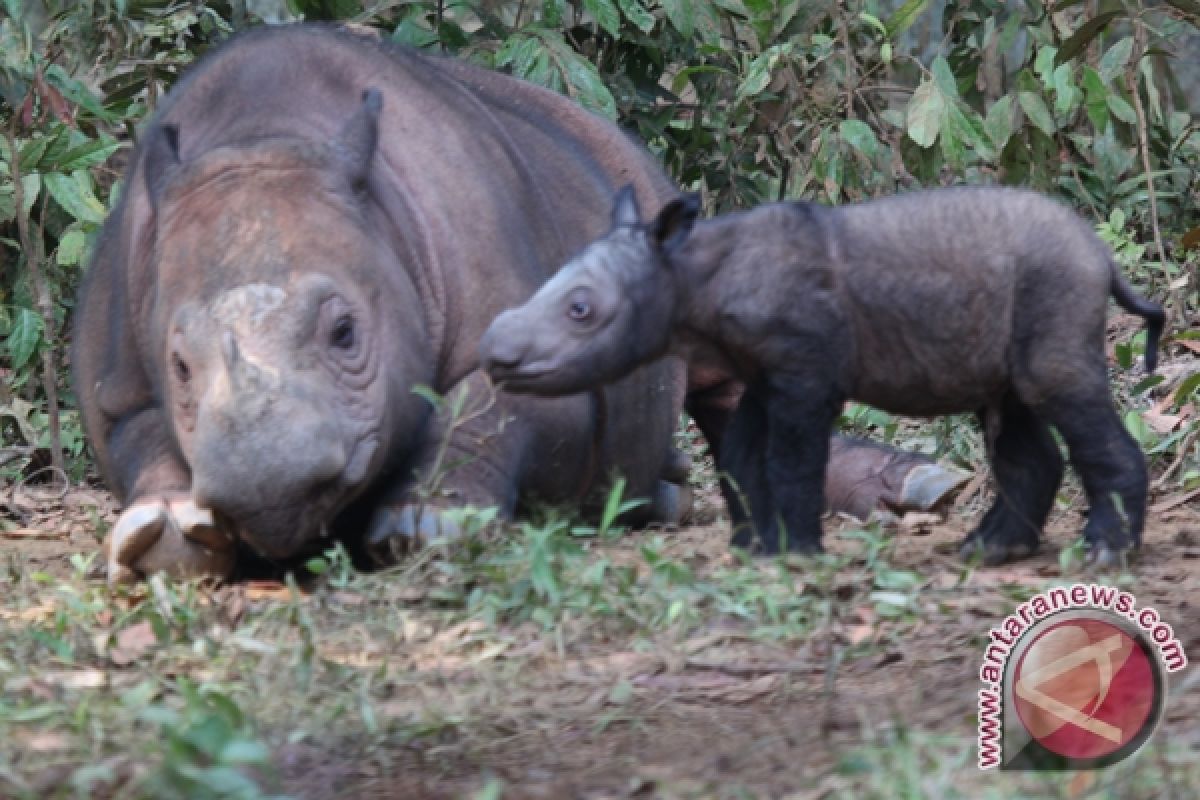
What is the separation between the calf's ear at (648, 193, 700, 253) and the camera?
16.0 feet

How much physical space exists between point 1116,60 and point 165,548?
4923 mm

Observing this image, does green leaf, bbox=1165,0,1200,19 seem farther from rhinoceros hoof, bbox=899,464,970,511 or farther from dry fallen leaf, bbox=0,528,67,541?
dry fallen leaf, bbox=0,528,67,541

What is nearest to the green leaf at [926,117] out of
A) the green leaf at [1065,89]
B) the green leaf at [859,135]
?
the green leaf at [859,135]

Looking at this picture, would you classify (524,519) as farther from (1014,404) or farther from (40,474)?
(40,474)

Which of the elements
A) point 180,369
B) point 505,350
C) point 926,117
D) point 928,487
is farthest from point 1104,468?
point 926,117

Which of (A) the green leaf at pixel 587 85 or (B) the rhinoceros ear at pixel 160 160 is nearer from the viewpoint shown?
(B) the rhinoceros ear at pixel 160 160

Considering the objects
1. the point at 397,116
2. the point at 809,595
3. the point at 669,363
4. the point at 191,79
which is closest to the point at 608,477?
the point at 669,363

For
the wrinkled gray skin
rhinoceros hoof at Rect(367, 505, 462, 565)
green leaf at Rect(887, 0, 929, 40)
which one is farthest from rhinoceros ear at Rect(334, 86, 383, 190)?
green leaf at Rect(887, 0, 929, 40)

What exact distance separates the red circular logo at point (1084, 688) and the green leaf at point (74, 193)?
5.00m

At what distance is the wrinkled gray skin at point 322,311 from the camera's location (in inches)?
206

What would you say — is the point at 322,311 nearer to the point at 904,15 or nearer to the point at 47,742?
the point at 47,742

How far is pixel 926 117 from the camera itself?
8367 mm

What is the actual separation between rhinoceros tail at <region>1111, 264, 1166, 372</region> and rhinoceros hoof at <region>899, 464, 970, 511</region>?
5.13 ft

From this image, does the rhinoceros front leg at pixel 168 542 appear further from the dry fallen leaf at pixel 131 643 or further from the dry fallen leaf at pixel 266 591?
the dry fallen leaf at pixel 131 643
